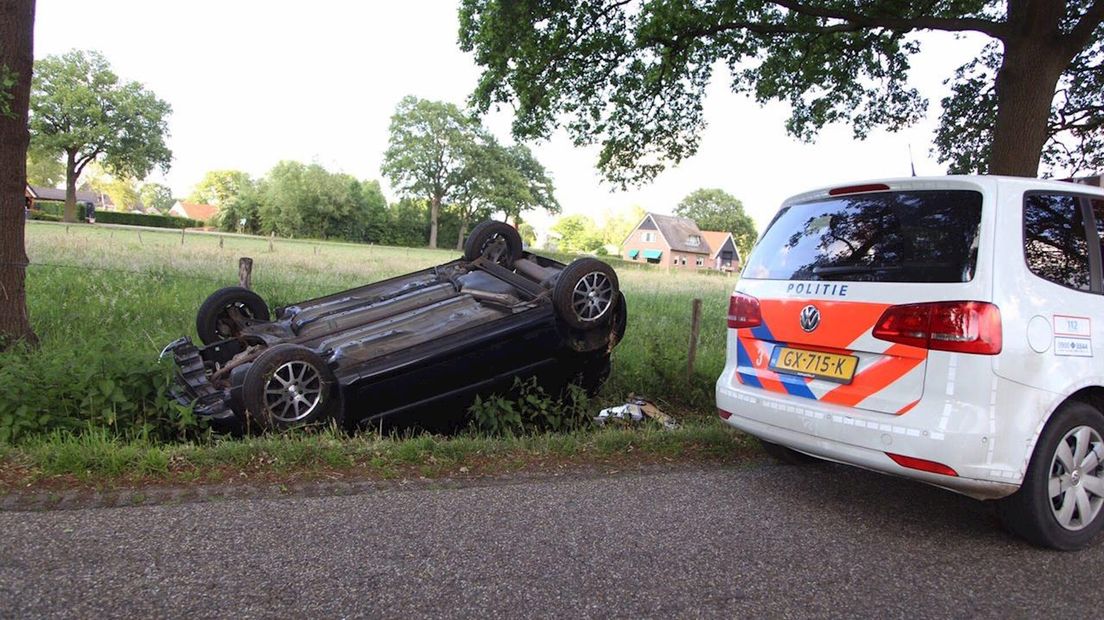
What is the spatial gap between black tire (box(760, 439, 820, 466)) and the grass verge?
0.62 feet

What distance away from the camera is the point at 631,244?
94.7 metres

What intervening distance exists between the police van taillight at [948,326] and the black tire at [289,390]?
3449mm

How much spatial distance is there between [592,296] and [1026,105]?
638cm

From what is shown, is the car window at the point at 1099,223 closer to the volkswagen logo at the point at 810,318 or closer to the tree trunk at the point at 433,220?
the volkswagen logo at the point at 810,318

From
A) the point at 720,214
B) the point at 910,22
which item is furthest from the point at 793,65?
the point at 720,214

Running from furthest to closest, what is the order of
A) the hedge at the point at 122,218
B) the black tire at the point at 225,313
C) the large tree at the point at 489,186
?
the large tree at the point at 489,186
the hedge at the point at 122,218
the black tire at the point at 225,313

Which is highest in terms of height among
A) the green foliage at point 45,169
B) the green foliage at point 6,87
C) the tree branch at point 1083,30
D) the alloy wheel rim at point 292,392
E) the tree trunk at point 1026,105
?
the green foliage at point 45,169

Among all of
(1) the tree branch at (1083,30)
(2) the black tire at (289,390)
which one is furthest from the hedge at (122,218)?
(1) the tree branch at (1083,30)

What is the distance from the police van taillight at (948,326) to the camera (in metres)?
→ 3.15

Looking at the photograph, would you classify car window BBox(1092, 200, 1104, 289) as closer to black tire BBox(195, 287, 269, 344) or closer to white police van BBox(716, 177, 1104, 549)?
white police van BBox(716, 177, 1104, 549)

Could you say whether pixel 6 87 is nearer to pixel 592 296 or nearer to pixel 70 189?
pixel 592 296

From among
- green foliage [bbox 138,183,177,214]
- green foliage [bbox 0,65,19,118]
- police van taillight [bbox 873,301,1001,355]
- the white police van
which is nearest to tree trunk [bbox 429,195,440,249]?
green foliage [bbox 0,65,19,118]

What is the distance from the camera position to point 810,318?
3.81 meters

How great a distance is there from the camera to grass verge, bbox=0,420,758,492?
3.75 meters
